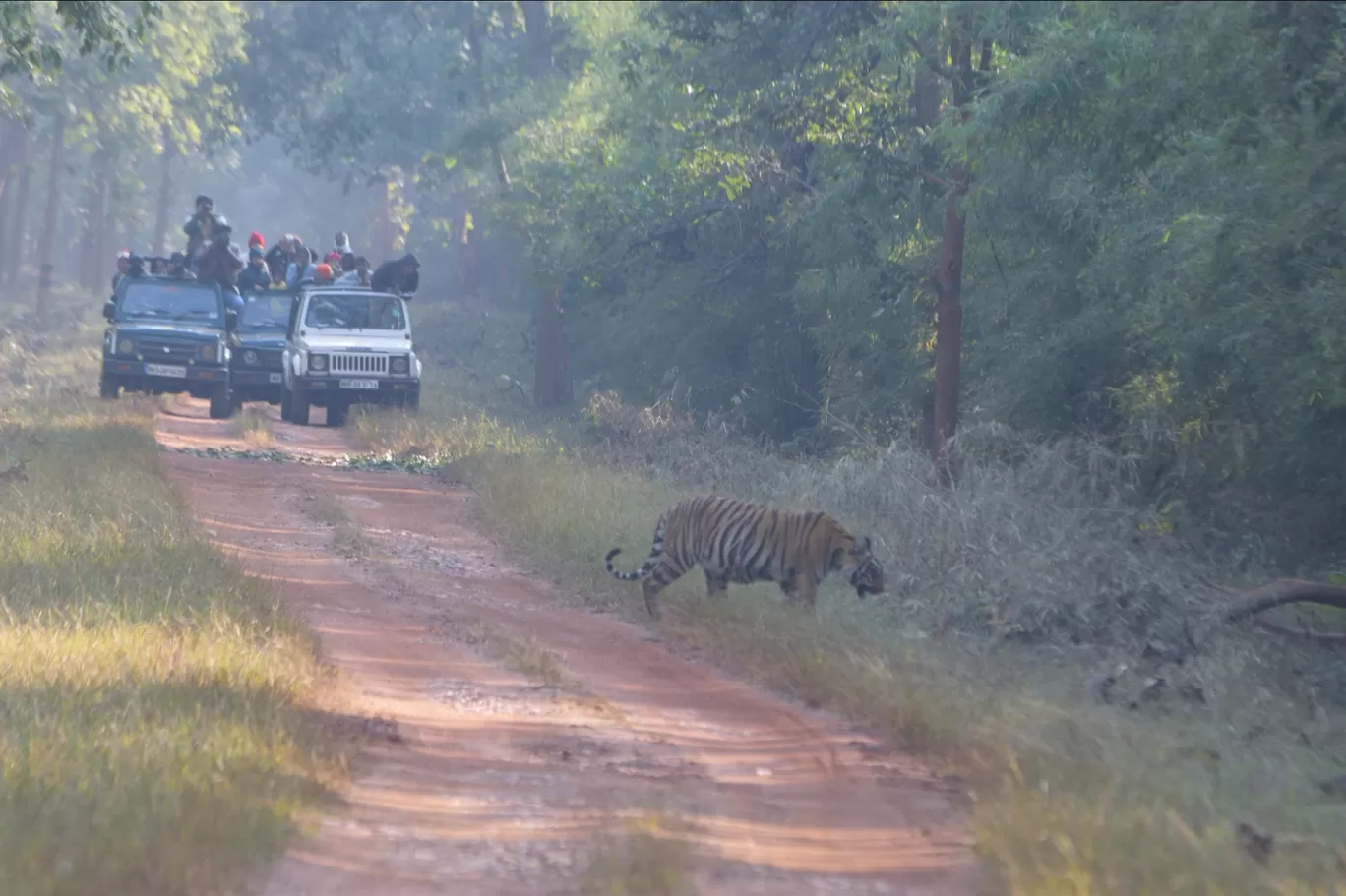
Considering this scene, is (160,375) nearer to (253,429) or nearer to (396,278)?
(253,429)

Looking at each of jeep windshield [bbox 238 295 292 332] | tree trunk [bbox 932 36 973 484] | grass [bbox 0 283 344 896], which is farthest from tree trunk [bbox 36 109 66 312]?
grass [bbox 0 283 344 896]

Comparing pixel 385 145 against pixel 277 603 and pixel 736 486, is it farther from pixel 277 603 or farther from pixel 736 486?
pixel 277 603

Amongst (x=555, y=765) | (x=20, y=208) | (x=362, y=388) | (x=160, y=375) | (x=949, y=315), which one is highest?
(x=20, y=208)

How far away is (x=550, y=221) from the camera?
24.8 metres

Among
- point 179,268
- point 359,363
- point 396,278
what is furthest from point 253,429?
point 179,268

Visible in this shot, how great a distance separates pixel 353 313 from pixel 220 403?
3717 mm

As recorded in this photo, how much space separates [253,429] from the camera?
23219 mm

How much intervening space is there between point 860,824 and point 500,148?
26.8 m

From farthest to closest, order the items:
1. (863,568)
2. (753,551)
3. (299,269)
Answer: (299,269), (753,551), (863,568)

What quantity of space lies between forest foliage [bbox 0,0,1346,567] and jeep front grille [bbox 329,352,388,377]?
2937mm

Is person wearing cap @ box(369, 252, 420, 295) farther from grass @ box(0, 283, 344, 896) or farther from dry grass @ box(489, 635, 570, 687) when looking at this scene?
dry grass @ box(489, 635, 570, 687)

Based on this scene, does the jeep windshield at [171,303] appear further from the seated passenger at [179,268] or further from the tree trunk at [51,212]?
the tree trunk at [51,212]

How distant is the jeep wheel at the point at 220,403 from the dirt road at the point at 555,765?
1355cm

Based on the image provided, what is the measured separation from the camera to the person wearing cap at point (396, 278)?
24484 mm
